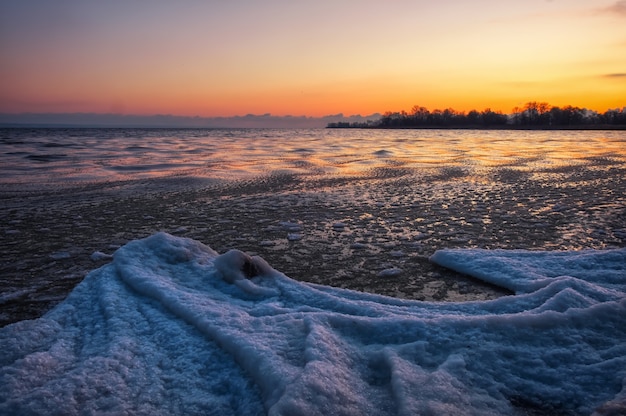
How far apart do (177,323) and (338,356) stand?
1193 millimetres

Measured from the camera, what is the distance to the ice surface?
1910 mm

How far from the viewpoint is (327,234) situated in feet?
17.8

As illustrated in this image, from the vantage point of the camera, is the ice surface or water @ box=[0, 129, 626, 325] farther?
water @ box=[0, 129, 626, 325]

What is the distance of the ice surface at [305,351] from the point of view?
1.91 m

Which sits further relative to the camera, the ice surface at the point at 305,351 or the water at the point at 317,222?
the water at the point at 317,222

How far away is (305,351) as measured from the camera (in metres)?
2.22

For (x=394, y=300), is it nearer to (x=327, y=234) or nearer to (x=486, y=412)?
(x=486, y=412)

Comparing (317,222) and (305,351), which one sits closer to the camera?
(305,351)

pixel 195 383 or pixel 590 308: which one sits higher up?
pixel 590 308

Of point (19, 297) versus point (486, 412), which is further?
point (19, 297)

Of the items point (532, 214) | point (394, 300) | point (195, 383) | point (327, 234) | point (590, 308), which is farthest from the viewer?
point (532, 214)

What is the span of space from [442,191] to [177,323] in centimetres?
730

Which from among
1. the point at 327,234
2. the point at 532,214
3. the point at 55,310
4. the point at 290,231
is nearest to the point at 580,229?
the point at 532,214

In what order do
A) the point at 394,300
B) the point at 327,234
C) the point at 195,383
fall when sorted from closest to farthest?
1. the point at 195,383
2. the point at 394,300
3. the point at 327,234
